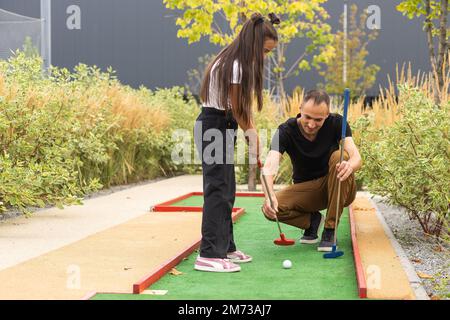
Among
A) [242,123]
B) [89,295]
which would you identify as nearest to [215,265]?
[242,123]

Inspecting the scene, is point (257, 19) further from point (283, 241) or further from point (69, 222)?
point (69, 222)

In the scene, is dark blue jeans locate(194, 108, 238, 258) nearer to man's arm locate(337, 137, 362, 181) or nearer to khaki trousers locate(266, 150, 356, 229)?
man's arm locate(337, 137, 362, 181)

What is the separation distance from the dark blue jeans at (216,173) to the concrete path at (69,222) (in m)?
1.43

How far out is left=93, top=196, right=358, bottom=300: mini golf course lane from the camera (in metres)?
4.62

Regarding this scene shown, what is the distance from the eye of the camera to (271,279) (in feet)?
16.8

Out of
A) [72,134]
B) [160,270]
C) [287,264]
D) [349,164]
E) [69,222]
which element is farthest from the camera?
[72,134]

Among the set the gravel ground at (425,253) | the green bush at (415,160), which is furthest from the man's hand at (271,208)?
the green bush at (415,160)

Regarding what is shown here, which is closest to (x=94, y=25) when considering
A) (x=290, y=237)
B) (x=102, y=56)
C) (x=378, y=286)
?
(x=102, y=56)

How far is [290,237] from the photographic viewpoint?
22.9ft

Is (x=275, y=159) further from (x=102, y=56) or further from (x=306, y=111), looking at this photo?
(x=102, y=56)

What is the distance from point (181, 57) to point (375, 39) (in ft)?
19.6

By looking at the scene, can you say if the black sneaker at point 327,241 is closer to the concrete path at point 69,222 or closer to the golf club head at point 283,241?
the golf club head at point 283,241

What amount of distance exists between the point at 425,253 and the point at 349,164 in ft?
3.33

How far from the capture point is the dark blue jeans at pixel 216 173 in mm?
5355
